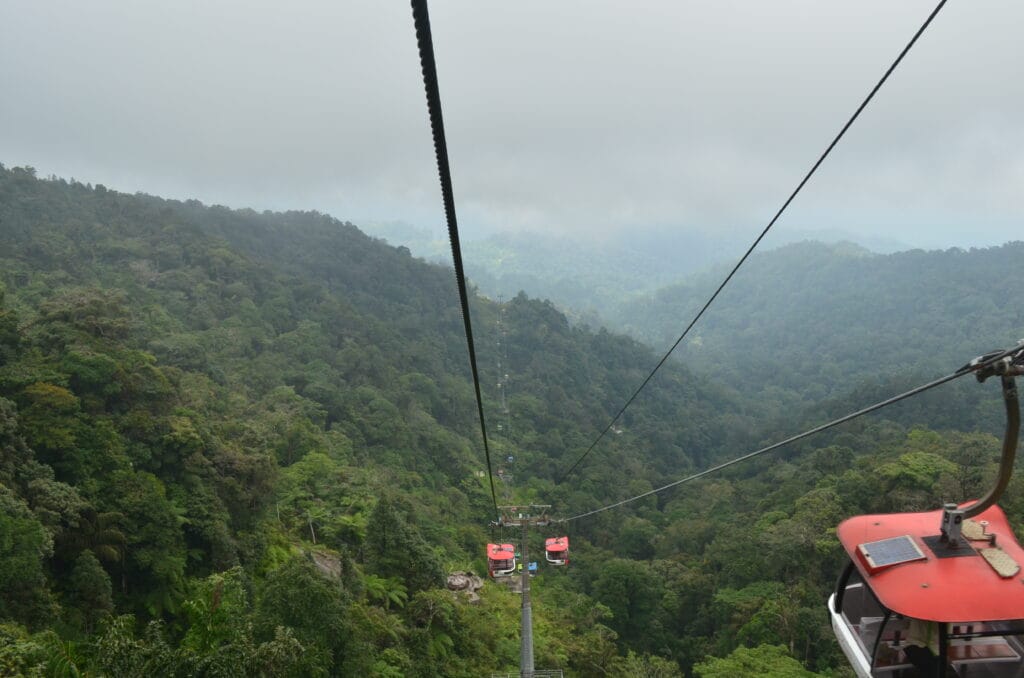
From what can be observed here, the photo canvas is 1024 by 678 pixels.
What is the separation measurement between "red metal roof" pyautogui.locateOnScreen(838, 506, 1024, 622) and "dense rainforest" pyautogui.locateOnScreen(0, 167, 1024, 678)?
6.84 m

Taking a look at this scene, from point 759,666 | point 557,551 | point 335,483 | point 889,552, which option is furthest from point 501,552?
point 889,552

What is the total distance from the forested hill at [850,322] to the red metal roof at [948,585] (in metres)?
51.0

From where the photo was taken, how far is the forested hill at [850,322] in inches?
3027

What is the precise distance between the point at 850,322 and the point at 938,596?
12035 cm

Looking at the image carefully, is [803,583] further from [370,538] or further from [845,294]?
[845,294]

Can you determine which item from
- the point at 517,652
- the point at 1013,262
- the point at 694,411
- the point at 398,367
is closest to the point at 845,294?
the point at 1013,262

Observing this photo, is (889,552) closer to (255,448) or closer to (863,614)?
(863,614)

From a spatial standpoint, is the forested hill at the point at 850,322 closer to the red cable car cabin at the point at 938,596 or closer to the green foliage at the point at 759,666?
the green foliage at the point at 759,666

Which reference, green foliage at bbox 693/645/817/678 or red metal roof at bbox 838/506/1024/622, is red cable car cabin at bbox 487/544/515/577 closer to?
green foliage at bbox 693/645/817/678

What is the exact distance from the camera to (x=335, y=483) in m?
23.2

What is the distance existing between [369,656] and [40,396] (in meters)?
8.89

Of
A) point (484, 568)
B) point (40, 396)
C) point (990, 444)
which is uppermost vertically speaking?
point (40, 396)

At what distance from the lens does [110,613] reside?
10492mm

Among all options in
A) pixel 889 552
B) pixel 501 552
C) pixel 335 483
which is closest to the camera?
pixel 889 552
